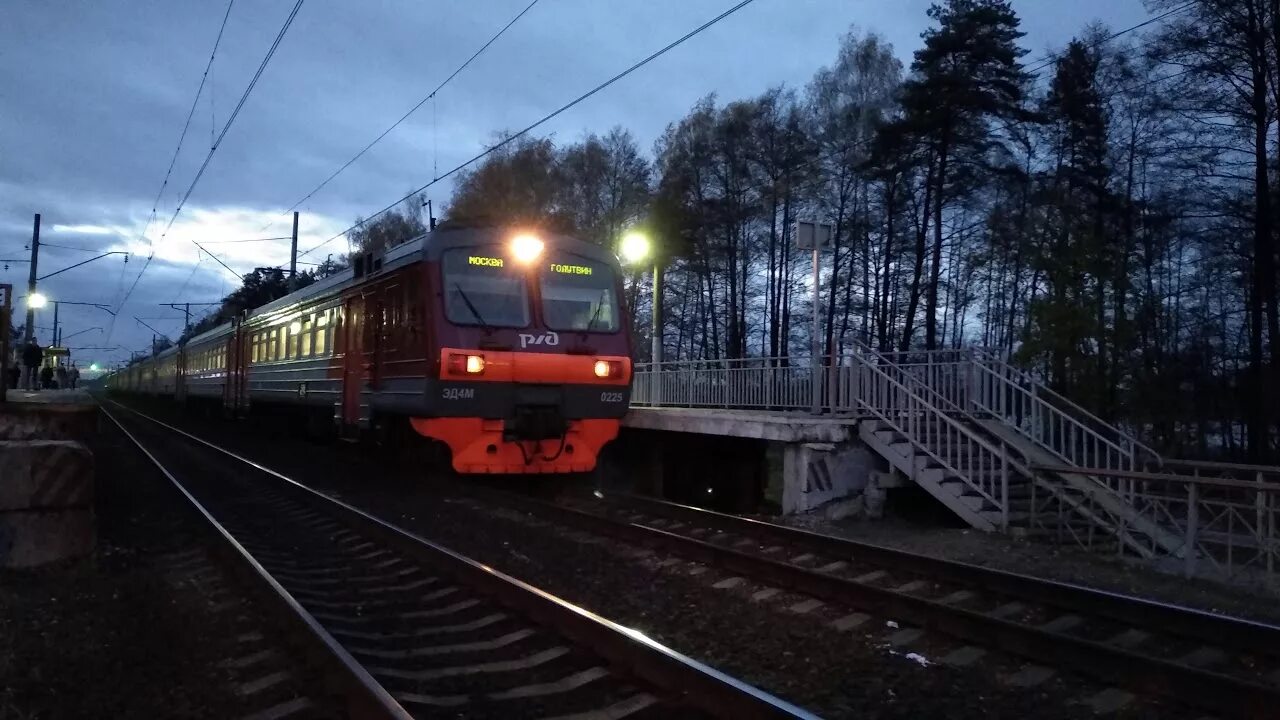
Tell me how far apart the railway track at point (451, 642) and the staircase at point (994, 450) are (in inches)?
231

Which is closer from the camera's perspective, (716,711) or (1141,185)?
(716,711)

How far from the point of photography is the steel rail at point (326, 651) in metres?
4.41

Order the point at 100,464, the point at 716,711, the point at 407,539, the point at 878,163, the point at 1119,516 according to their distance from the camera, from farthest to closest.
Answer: the point at 878,163 < the point at 100,464 < the point at 1119,516 < the point at 407,539 < the point at 716,711

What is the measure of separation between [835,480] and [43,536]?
27.6 ft

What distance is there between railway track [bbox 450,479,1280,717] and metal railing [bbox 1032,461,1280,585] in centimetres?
206

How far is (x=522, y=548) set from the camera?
9414 millimetres

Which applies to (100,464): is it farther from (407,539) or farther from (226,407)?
(407,539)

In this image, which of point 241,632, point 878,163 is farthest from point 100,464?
point 878,163

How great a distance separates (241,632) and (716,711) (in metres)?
3.36

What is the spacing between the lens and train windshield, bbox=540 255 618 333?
12.6 m

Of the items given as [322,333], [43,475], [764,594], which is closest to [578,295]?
[322,333]

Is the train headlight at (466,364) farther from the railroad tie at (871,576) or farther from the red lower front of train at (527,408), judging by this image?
the railroad tie at (871,576)

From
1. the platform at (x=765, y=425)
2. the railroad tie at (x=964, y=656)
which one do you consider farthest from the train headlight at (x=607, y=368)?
the railroad tie at (x=964, y=656)

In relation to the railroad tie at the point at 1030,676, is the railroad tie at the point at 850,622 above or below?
above
